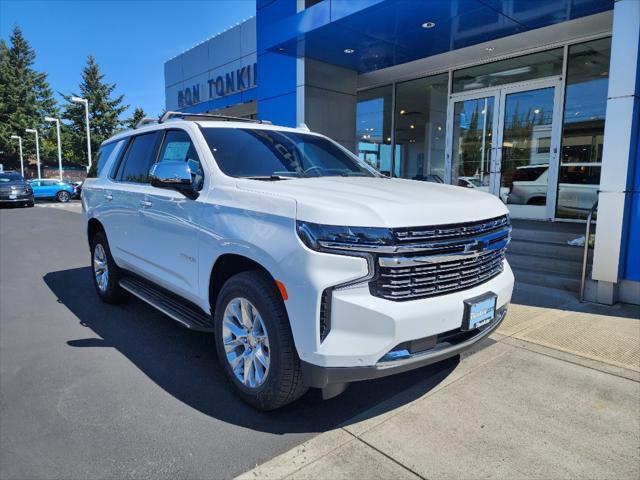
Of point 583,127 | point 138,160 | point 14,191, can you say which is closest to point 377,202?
point 138,160

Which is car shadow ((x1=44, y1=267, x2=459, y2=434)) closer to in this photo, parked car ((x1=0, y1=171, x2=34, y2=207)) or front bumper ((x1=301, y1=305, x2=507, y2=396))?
front bumper ((x1=301, y1=305, x2=507, y2=396))

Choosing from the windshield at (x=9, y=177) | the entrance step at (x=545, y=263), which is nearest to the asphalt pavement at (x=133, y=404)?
the entrance step at (x=545, y=263)

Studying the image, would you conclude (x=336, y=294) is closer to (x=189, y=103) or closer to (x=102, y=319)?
(x=102, y=319)

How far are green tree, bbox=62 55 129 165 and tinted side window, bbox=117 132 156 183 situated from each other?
200 ft

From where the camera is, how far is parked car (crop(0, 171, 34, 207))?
70.4 ft

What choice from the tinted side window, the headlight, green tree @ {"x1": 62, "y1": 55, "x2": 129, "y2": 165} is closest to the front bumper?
the headlight

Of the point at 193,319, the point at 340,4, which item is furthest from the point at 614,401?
the point at 340,4

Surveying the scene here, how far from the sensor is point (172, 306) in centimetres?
392

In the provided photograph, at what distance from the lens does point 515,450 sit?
8.59 ft

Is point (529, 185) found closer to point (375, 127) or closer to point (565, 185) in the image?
point (565, 185)

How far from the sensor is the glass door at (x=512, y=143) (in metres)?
9.27

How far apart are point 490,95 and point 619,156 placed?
215 inches

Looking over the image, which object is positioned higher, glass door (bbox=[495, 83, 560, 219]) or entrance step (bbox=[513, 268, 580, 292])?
glass door (bbox=[495, 83, 560, 219])

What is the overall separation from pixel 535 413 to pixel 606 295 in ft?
10.6
